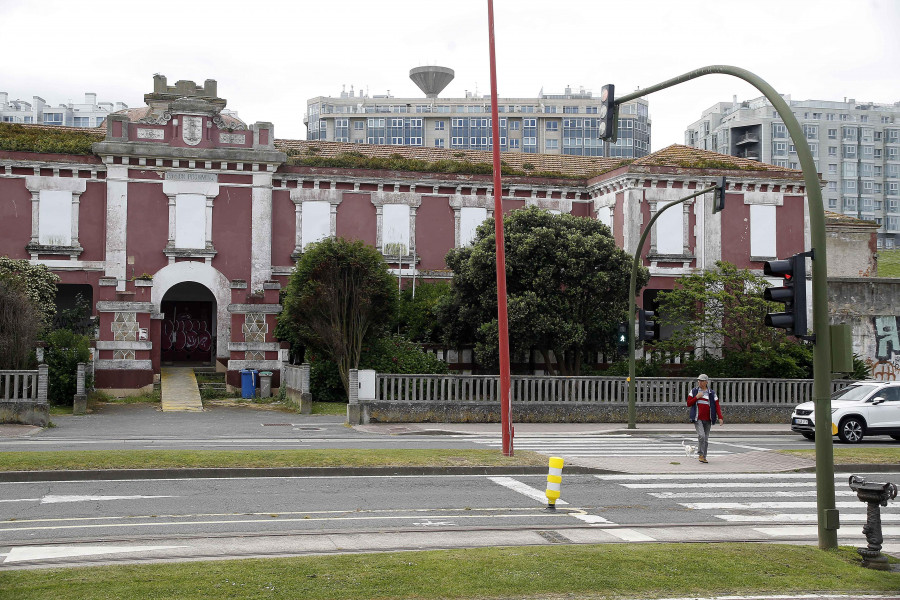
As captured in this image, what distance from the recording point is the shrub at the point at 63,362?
29.2 meters

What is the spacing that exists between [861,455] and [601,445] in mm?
5631

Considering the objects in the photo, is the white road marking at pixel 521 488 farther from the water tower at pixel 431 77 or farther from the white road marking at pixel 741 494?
the water tower at pixel 431 77

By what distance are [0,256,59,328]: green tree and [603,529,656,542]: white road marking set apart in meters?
25.4

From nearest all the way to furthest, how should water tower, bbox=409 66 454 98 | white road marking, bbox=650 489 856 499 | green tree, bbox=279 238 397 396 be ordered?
white road marking, bbox=650 489 856 499 < green tree, bbox=279 238 397 396 < water tower, bbox=409 66 454 98

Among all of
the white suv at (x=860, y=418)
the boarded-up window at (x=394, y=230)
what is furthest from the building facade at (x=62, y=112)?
the white suv at (x=860, y=418)

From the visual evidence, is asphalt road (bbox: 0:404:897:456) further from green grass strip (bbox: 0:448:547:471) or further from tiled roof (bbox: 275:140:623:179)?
tiled roof (bbox: 275:140:623:179)

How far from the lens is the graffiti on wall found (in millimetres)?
37844

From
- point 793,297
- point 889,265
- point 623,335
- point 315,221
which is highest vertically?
point 889,265

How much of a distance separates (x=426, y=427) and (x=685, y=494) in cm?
1142

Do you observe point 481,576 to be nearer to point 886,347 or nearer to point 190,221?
point 190,221

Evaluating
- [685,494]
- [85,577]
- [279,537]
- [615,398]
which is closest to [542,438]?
[615,398]

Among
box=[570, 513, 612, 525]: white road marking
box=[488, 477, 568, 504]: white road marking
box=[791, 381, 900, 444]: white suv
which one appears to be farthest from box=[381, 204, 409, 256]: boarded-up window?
box=[570, 513, 612, 525]: white road marking

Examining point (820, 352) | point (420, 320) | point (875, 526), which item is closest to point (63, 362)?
point (420, 320)

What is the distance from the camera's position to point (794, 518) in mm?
12922
